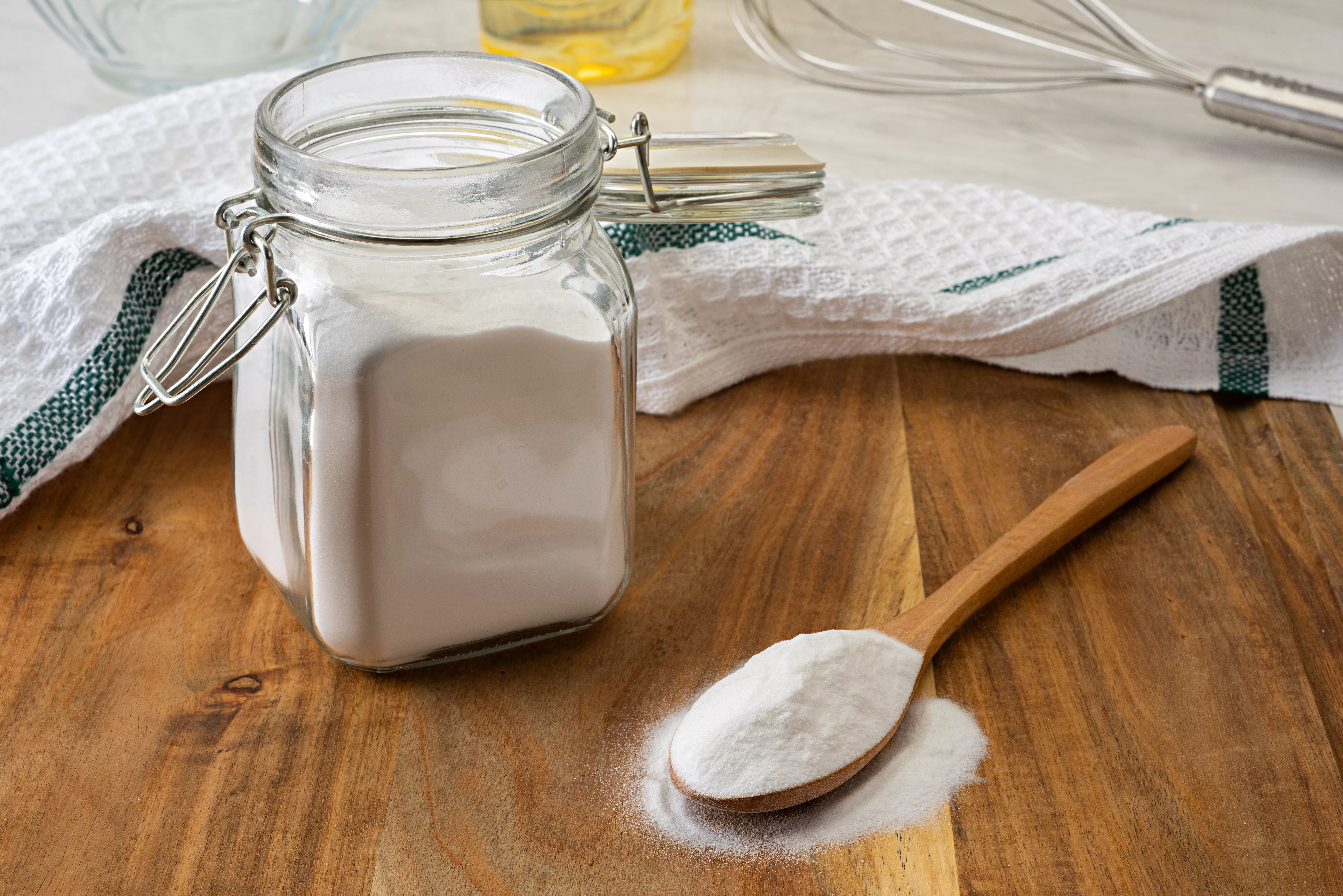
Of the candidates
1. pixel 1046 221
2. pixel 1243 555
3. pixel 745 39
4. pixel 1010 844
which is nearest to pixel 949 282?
pixel 1046 221

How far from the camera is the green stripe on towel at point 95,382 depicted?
433 mm

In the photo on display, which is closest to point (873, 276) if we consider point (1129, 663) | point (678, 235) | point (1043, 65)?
point (678, 235)

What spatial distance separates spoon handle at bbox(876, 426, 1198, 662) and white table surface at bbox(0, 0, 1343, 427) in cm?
25

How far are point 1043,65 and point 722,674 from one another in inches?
25.9

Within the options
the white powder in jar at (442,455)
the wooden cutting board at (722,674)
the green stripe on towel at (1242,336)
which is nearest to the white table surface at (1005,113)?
the green stripe on towel at (1242,336)

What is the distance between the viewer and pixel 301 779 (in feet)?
1.13

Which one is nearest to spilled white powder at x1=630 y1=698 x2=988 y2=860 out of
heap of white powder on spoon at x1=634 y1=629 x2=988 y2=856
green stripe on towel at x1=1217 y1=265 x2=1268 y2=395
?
heap of white powder on spoon at x1=634 y1=629 x2=988 y2=856

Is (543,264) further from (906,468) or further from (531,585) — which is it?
(906,468)

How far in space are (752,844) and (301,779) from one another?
131mm

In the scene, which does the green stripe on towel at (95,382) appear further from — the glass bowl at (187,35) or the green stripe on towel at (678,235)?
the glass bowl at (187,35)

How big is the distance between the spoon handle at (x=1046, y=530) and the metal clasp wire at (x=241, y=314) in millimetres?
213

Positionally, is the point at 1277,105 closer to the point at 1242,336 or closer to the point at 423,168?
the point at 1242,336

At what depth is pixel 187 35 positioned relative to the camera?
0.72 m

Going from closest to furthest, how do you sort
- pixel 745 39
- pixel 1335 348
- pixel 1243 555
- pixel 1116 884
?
pixel 1116 884, pixel 1243 555, pixel 1335 348, pixel 745 39
